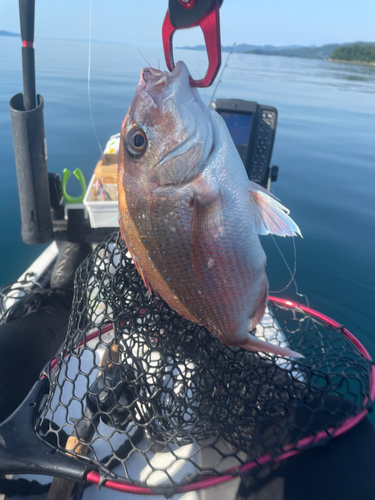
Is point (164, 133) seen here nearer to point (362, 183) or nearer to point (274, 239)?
point (274, 239)

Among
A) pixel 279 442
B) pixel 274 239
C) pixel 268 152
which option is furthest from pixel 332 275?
pixel 279 442

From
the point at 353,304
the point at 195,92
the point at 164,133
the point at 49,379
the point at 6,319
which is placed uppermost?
the point at 195,92

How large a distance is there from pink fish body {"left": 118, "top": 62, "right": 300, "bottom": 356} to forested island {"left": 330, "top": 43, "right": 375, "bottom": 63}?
57.2m

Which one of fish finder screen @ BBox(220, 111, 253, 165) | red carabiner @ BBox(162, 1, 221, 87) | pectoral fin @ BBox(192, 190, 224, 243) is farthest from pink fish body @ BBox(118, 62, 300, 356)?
fish finder screen @ BBox(220, 111, 253, 165)

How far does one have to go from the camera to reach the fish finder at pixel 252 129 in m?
2.52

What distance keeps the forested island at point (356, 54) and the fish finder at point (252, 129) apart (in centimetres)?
5556

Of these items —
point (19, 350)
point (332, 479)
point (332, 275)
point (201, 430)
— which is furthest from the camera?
point (332, 275)

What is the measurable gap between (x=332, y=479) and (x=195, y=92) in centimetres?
145

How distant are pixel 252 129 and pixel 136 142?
5.37ft

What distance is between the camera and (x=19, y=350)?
1.76 m

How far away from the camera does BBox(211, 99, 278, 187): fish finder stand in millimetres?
2523

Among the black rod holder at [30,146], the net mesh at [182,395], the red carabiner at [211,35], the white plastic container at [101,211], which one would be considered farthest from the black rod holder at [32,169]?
the red carabiner at [211,35]

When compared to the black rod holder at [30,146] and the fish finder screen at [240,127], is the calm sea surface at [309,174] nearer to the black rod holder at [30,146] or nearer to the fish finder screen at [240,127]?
the fish finder screen at [240,127]

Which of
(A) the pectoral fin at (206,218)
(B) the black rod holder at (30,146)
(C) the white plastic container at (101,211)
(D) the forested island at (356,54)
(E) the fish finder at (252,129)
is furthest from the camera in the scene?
(D) the forested island at (356,54)
